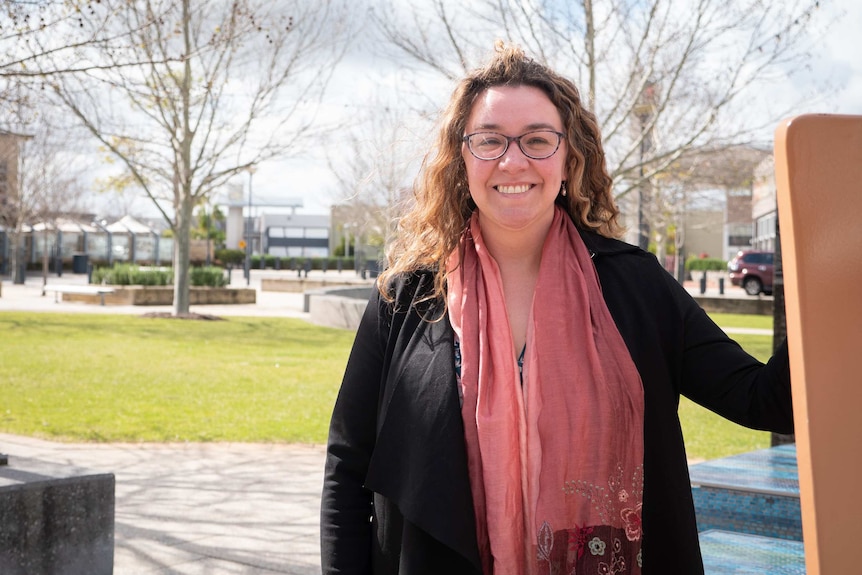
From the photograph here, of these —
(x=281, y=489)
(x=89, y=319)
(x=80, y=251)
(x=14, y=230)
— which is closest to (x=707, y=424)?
(x=281, y=489)

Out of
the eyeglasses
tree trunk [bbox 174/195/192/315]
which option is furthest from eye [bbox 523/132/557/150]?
tree trunk [bbox 174/195/192/315]

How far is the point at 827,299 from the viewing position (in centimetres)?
135

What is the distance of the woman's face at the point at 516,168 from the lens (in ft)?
7.06

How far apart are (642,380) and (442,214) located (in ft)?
2.23

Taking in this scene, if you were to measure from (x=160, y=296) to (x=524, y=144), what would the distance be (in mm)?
27069

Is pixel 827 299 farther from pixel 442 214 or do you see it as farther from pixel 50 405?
pixel 50 405

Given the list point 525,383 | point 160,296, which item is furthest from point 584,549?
point 160,296

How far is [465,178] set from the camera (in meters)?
2.41

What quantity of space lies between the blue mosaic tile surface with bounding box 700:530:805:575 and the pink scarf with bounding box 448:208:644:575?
1.26 m

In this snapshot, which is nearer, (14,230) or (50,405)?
(50,405)

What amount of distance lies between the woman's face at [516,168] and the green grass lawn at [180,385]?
6768mm

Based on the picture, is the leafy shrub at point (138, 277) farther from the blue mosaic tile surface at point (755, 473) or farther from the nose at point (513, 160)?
the nose at point (513, 160)

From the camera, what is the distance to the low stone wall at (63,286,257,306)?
27469mm

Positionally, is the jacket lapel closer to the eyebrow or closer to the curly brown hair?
the curly brown hair
